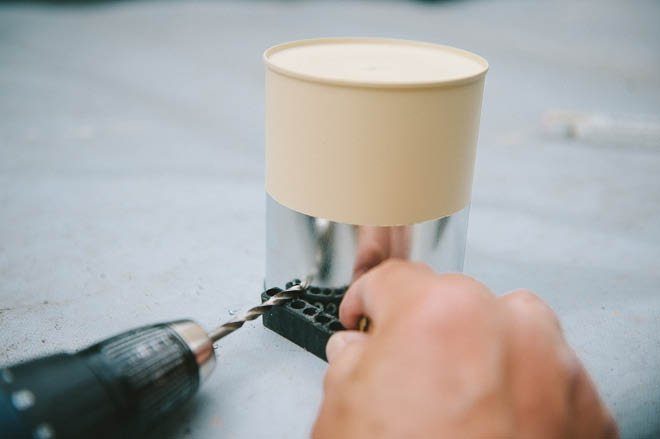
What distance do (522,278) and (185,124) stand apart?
34.9 inches

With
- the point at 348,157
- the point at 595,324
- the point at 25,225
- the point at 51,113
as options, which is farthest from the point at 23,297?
the point at 51,113

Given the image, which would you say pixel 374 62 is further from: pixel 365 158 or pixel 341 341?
pixel 341 341

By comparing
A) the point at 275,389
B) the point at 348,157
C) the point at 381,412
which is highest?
the point at 348,157

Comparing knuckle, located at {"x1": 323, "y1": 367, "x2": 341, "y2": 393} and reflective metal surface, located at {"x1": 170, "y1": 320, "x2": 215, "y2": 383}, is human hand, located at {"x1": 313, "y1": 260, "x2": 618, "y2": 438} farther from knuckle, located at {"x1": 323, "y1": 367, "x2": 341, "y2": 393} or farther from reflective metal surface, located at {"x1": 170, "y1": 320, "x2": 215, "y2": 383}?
reflective metal surface, located at {"x1": 170, "y1": 320, "x2": 215, "y2": 383}

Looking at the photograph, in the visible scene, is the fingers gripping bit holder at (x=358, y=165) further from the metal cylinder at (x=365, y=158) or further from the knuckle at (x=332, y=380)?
the knuckle at (x=332, y=380)

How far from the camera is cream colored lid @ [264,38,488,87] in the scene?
1.64 feet

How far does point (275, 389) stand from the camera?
557mm

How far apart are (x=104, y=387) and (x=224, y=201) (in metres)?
0.61

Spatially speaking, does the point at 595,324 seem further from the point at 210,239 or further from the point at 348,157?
the point at 210,239

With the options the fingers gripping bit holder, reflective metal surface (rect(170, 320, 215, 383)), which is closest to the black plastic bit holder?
the fingers gripping bit holder

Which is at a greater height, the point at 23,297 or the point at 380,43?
the point at 380,43

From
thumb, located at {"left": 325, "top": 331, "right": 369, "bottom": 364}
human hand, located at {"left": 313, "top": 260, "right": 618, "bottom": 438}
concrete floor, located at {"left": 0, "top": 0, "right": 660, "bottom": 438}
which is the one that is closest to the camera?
human hand, located at {"left": 313, "top": 260, "right": 618, "bottom": 438}

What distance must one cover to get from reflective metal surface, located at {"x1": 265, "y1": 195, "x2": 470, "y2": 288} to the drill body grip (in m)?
0.15

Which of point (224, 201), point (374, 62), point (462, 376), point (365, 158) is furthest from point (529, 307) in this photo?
point (224, 201)
